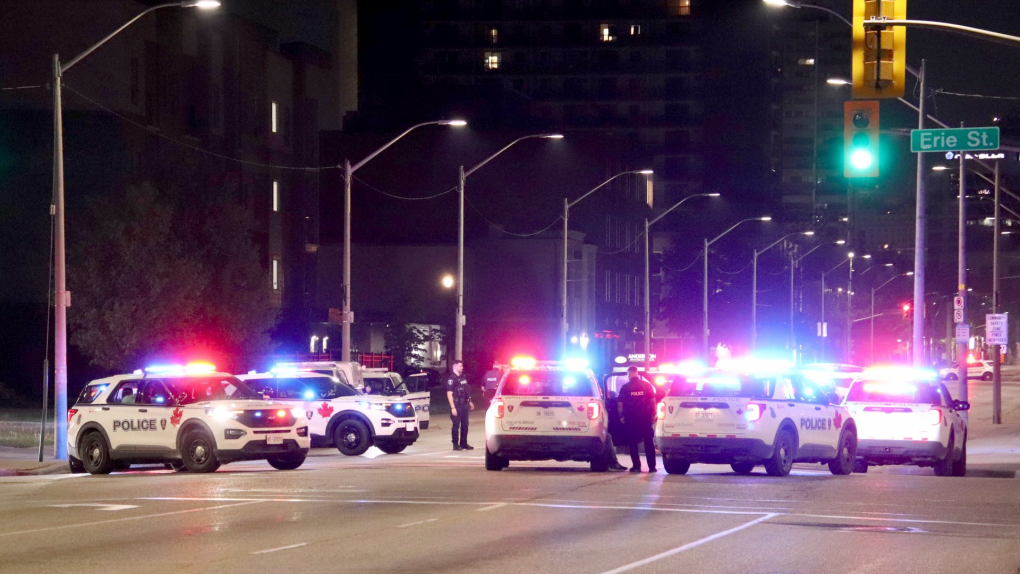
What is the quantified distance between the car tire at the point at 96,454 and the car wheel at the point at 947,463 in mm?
13130

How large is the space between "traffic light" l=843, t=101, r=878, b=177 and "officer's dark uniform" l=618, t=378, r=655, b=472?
4.61 meters

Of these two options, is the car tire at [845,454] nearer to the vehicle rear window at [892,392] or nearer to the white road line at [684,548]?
the vehicle rear window at [892,392]

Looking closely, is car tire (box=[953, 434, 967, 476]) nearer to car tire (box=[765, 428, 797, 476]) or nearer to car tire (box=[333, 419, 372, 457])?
→ car tire (box=[765, 428, 797, 476])

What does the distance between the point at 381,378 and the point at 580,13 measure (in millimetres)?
102539

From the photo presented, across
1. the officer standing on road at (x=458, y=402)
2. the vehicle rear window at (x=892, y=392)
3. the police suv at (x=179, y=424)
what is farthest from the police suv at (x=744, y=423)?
the officer standing on road at (x=458, y=402)

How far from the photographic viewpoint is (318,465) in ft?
82.8

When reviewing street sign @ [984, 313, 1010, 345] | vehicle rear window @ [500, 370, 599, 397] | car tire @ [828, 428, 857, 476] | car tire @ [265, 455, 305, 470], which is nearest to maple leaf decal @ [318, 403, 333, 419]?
car tire @ [265, 455, 305, 470]

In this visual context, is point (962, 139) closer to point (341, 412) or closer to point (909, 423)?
point (909, 423)

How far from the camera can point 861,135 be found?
69.4 ft

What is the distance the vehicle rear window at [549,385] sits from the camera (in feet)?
73.8

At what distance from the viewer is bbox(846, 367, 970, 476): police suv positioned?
894 inches

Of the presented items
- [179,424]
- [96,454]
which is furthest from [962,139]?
[96,454]

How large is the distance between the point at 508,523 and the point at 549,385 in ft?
25.6

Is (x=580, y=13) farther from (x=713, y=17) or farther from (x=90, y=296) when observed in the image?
(x=90, y=296)
